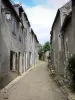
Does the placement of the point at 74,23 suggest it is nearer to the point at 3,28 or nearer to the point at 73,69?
the point at 73,69

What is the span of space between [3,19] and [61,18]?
839cm

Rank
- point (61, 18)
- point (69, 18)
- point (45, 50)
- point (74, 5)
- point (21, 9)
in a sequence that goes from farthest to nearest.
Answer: point (45, 50), point (21, 9), point (61, 18), point (69, 18), point (74, 5)

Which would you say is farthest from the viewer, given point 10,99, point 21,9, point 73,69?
point 21,9

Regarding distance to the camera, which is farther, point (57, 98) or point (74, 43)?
point (74, 43)

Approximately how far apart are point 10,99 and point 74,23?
19.1 feet

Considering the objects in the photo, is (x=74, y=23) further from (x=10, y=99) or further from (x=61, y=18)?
(x=61, y=18)

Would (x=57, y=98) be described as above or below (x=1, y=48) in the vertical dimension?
below

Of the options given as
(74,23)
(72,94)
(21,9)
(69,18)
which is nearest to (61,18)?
(21,9)

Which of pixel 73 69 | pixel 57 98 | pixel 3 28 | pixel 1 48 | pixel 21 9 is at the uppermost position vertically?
pixel 21 9

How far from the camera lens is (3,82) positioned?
1388 centimetres

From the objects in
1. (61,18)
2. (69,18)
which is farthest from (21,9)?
(69,18)

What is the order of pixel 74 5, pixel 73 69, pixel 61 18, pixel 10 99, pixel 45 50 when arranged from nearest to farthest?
pixel 10 99 < pixel 73 69 < pixel 74 5 < pixel 61 18 < pixel 45 50

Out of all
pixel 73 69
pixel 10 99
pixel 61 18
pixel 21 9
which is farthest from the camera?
pixel 21 9

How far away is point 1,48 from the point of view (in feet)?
43.2
